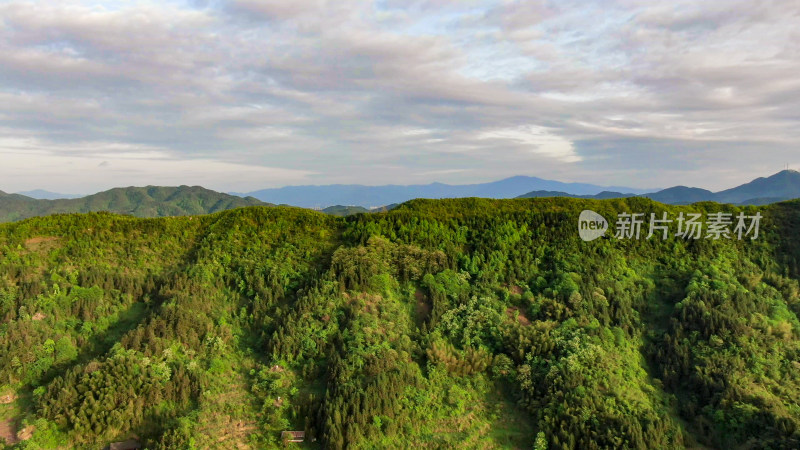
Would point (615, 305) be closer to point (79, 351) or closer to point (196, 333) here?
point (196, 333)

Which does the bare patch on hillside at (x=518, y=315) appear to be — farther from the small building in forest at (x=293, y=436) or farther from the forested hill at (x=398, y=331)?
the small building in forest at (x=293, y=436)

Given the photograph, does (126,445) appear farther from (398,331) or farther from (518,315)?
(518,315)

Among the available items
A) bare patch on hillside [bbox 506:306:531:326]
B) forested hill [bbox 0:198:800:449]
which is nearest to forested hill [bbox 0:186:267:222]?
forested hill [bbox 0:198:800:449]

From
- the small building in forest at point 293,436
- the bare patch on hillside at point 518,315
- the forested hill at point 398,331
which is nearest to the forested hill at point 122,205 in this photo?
the forested hill at point 398,331

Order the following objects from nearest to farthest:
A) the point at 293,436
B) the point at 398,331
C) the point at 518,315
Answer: the point at 293,436
the point at 398,331
the point at 518,315

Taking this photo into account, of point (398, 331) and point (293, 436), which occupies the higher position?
point (398, 331)

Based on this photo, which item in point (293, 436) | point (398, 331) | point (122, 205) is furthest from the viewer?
point (122, 205)

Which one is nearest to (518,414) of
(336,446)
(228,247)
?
(336,446)

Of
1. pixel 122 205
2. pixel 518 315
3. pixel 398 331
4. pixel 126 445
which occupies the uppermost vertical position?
pixel 122 205

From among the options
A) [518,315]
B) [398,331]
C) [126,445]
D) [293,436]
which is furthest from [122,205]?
[518,315]

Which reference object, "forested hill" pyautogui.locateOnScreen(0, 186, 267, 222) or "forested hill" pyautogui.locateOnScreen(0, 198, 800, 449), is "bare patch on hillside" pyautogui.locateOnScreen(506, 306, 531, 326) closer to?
"forested hill" pyautogui.locateOnScreen(0, 198, 800, 449)
